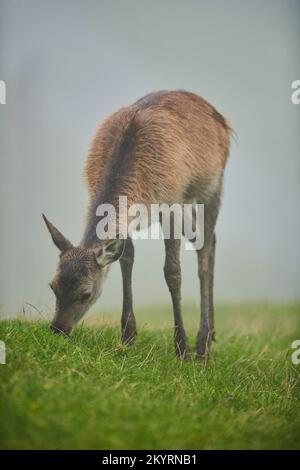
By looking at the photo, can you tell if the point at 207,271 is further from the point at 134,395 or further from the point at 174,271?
the point at 134,395

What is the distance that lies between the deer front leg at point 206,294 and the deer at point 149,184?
12 mm

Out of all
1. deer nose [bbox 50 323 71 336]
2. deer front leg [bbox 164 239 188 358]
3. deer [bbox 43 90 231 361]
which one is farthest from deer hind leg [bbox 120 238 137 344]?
deer nose [bbox 50 323 71 336]

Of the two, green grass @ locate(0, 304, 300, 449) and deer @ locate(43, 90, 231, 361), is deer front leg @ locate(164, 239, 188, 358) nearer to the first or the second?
deer @ locate(43, 90, 231, 361)

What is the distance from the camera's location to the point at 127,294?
7270 mm

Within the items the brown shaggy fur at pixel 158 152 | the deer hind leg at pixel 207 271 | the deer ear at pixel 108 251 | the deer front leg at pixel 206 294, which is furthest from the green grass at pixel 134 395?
the brown shaggy fur at pixel 158 152

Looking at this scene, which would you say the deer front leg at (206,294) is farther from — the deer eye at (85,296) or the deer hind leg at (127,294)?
the deer eye at (85,296)

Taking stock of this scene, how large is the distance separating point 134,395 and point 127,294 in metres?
2.64

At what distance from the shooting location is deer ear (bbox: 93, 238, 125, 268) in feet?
20.0

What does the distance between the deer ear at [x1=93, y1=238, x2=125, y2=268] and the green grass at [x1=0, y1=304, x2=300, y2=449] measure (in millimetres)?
820

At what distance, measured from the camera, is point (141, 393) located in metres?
4.80

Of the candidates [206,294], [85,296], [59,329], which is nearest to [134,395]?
[59,329]

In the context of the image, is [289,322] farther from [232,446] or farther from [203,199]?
[232,446]
